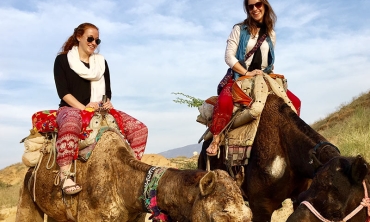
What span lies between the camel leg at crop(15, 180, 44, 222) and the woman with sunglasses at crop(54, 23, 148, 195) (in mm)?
1093

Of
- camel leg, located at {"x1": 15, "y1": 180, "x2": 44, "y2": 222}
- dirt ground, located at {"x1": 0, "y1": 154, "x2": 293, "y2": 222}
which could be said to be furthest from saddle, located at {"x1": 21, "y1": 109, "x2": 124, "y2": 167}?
dirt ground, located at {"x1": 0, "y1": 154, "x2": 293, "y2": 222}

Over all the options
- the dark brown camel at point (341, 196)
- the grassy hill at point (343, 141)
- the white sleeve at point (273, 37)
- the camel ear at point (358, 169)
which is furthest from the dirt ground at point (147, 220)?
the camel ear at point (358, 169)

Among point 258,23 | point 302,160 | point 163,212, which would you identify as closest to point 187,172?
point 163,212

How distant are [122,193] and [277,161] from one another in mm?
1955

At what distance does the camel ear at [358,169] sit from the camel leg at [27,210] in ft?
13.5

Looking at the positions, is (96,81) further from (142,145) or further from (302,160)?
(302,160)

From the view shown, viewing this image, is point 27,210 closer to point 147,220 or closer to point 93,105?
point 93,105

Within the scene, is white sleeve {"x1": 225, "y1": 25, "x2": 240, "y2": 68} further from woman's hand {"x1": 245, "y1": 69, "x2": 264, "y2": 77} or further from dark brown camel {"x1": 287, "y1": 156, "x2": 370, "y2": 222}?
dark brown camel {"x1": 287, "y1": 156, "x2": 370, "y2": 222}

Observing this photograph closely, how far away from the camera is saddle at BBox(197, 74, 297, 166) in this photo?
20.7 feet

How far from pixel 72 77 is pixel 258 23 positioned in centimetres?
276

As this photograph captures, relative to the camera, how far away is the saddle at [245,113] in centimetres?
632

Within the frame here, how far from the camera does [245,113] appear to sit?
6367 millimetres

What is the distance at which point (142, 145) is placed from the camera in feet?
20.1

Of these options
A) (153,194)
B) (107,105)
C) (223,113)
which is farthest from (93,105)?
(153,194)
